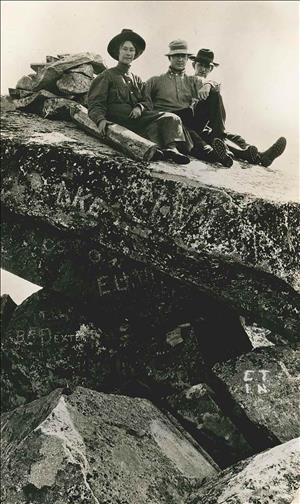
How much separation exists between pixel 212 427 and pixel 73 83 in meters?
4.37

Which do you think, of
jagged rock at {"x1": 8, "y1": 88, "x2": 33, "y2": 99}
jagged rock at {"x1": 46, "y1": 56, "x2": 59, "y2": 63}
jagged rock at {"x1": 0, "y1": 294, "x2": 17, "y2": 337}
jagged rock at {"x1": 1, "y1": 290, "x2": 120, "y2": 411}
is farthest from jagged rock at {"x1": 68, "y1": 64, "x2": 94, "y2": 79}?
jagged rock at {"x1": 1, "y1": 290, "x2": 120, "y2": 411}

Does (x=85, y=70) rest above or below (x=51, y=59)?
below

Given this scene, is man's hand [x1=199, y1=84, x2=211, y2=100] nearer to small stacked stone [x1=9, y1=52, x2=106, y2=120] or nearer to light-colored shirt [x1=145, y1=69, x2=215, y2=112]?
light-colored shirt [x1=145, y1=69, x2=215, y2=112]

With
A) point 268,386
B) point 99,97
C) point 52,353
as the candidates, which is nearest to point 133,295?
point 52,353

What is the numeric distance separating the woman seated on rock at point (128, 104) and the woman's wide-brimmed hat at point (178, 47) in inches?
11.4

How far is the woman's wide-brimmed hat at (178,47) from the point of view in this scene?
19.3 feet

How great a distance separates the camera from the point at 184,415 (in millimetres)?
4594

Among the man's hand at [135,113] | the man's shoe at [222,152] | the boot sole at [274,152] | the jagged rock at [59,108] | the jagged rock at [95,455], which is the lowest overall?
the jagged rock at [95,455]

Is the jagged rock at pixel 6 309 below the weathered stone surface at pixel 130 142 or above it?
below

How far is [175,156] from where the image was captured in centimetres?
535

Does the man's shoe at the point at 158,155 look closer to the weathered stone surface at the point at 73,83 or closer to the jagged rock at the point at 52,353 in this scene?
the jagged rock at the point at 52,353

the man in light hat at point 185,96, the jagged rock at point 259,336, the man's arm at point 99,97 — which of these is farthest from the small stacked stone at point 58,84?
the jagged rock at point 259,336

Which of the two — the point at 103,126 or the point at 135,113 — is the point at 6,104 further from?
the point at 135,113

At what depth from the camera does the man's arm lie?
19.1 ft
